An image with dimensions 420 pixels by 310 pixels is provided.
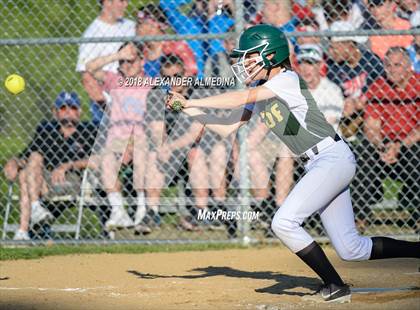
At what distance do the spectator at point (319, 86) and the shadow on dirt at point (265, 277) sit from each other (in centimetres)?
204

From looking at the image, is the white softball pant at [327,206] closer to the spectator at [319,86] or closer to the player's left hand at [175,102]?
the player's left hand at [175,102]

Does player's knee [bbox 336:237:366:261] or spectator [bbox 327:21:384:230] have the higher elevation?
player's knee [bbox 336:237:366:261]

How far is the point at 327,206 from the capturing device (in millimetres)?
5230

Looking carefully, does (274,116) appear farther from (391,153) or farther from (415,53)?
(415,53)

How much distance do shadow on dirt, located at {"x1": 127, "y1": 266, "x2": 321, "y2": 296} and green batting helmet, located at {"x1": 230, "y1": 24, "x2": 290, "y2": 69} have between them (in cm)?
156

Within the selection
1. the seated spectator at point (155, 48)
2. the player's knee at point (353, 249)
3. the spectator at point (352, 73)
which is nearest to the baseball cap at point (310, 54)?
the spectator at point (352, 73)

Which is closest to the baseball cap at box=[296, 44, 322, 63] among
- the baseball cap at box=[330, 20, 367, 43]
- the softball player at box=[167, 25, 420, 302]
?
the baseball cap at box=[330, 20, 367, 43]

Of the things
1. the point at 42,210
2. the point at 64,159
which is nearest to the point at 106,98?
the point at 64,159

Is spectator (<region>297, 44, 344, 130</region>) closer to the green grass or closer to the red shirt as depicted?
the red shirt

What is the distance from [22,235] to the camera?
8.09 m

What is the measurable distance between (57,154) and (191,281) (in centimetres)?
278

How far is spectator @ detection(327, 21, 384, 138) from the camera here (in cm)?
810

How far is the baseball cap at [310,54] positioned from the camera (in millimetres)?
7996

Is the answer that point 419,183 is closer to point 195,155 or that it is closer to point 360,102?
point 360,102
